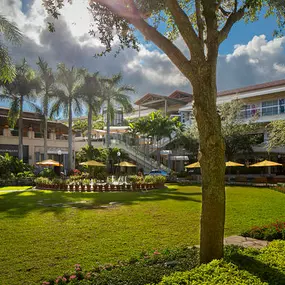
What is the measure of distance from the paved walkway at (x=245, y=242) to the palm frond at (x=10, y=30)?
17459mm

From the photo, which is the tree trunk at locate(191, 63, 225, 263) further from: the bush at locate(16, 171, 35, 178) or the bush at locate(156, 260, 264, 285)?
the bush at locate(16, 171, 35, 178)

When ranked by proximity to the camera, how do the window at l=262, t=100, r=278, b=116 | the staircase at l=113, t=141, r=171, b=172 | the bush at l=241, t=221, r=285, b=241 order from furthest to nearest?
the staircase at l=113, t=141, r=171, b=172 < the window at l=262, t=100, r=278, b=116 < the bush at l=241, t=221, r=285, b=241

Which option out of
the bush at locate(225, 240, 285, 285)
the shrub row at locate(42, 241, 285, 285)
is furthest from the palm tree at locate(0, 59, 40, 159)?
the bush at locate(225, 240, 285, 285)

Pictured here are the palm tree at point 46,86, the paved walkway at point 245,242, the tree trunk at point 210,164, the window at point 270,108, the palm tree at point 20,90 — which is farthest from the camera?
the window at point 270,108

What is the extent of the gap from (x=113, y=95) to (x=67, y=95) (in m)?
6.17

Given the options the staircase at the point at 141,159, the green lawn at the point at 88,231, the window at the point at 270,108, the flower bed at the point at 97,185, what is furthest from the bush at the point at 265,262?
the window at the point at 270,108

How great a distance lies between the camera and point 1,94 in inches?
1362

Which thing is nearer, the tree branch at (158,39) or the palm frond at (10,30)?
the tree branch at (158,39)

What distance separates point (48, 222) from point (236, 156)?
34.7m

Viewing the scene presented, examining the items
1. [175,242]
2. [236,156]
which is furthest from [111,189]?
[236,156]

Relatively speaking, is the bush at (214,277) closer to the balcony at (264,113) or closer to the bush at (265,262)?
the bush at (265,262)

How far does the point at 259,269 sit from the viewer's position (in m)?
4.62

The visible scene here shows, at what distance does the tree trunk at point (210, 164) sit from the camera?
16.7ft

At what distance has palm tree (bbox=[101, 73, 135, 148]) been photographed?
130 feet
